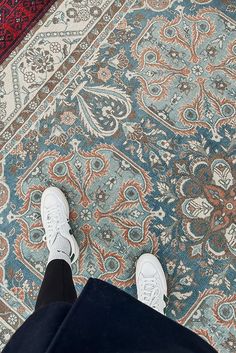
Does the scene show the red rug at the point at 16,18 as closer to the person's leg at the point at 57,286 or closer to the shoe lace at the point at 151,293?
the person's leg at the point at 57,286

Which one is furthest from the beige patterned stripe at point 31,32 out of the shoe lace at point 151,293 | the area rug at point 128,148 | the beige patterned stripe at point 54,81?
the shoe lace at point 151,293

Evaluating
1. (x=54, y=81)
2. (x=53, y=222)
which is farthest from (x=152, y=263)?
(x=54, y=81)

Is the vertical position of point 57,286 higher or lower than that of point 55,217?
lower

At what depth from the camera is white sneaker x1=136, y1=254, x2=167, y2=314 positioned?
47.2 inches

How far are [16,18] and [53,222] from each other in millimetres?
647

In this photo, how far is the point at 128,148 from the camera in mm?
1292

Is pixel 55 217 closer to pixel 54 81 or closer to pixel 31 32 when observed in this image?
pixel 54 81

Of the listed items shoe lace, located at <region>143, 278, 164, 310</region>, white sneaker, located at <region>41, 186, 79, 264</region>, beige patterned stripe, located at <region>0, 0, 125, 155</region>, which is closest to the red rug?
beige patterned stripe, located at <region>0, 0, 125, 155</region>

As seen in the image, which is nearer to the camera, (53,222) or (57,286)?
(57,286)

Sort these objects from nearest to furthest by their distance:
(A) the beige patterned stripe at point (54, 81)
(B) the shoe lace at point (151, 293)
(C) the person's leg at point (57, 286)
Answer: (C) the person's leg at point (57, 286) < (B) the shoe lace at point (151, 293) < (A) the beige patterned stripe at point (54, 81)

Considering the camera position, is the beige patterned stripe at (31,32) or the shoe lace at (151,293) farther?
the beige patterned stripe at (31,32)

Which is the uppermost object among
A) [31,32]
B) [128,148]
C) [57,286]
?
[31,32]

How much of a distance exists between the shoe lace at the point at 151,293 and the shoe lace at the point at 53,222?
0.28 metres

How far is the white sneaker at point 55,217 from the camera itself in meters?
1.23
